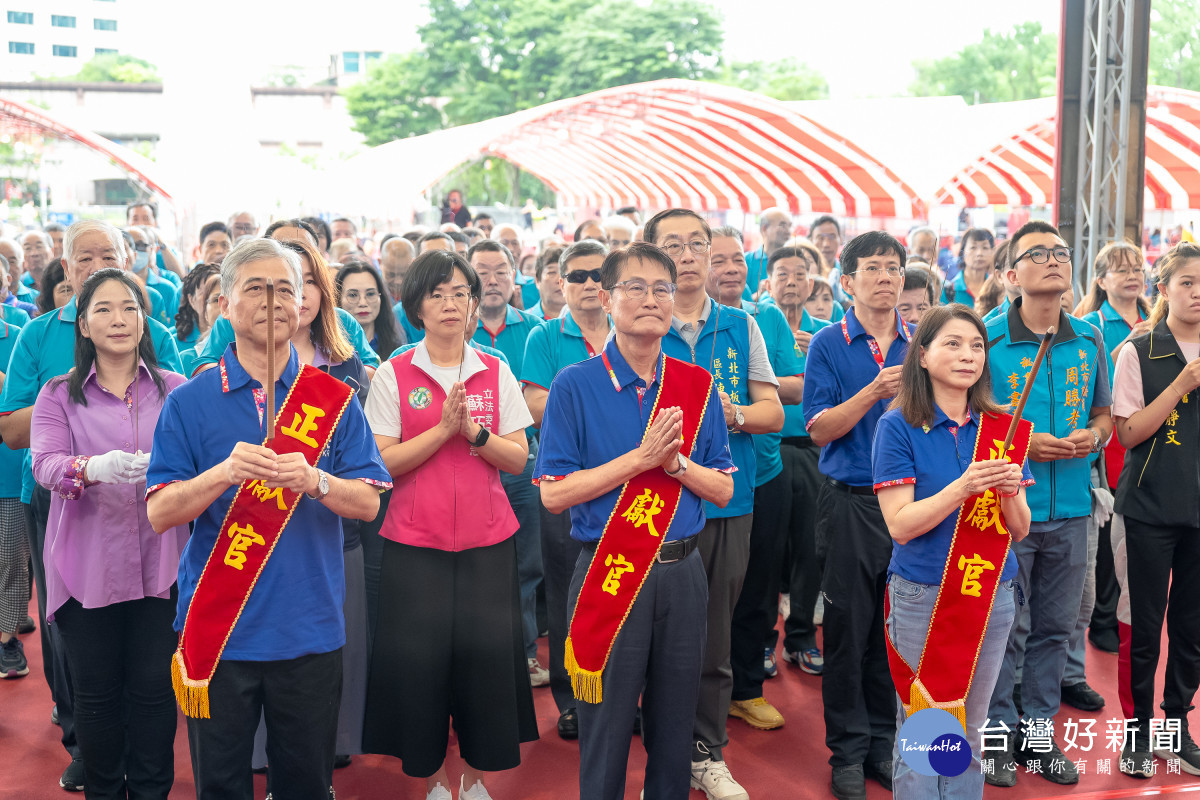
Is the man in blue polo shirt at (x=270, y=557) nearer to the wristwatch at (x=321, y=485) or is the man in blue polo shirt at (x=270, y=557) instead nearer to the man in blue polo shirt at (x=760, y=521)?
the wristwatch at (x=321, y=485)

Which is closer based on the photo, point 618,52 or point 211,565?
point 211,565

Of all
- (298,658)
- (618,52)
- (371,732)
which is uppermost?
(618,52)

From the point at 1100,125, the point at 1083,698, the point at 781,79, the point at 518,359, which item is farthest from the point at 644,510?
the point at 781,79

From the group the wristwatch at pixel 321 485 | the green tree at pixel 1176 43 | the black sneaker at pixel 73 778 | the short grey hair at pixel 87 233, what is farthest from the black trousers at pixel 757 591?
the green tree at pixel 1176 43

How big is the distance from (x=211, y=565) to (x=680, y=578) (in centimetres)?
117

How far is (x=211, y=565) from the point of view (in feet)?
8.04

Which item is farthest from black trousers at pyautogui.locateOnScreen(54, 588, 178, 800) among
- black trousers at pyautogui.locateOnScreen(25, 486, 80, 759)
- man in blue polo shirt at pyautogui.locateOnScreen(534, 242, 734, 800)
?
man in blue polo shirt at pyautogui.locateOnScreen(534, 242, 734, 800)

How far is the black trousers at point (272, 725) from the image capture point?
2.47m

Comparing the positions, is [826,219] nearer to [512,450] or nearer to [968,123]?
[512,450]

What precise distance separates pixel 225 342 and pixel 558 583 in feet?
4.95

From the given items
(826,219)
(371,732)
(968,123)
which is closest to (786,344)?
(371,732)

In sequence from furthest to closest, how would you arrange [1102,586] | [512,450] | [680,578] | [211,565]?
[1102,586], [512,450], [680,578], [211,565]

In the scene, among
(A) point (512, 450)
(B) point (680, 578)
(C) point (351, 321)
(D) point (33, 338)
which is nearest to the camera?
(B) point (680, 578)

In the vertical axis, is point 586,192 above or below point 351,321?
above
